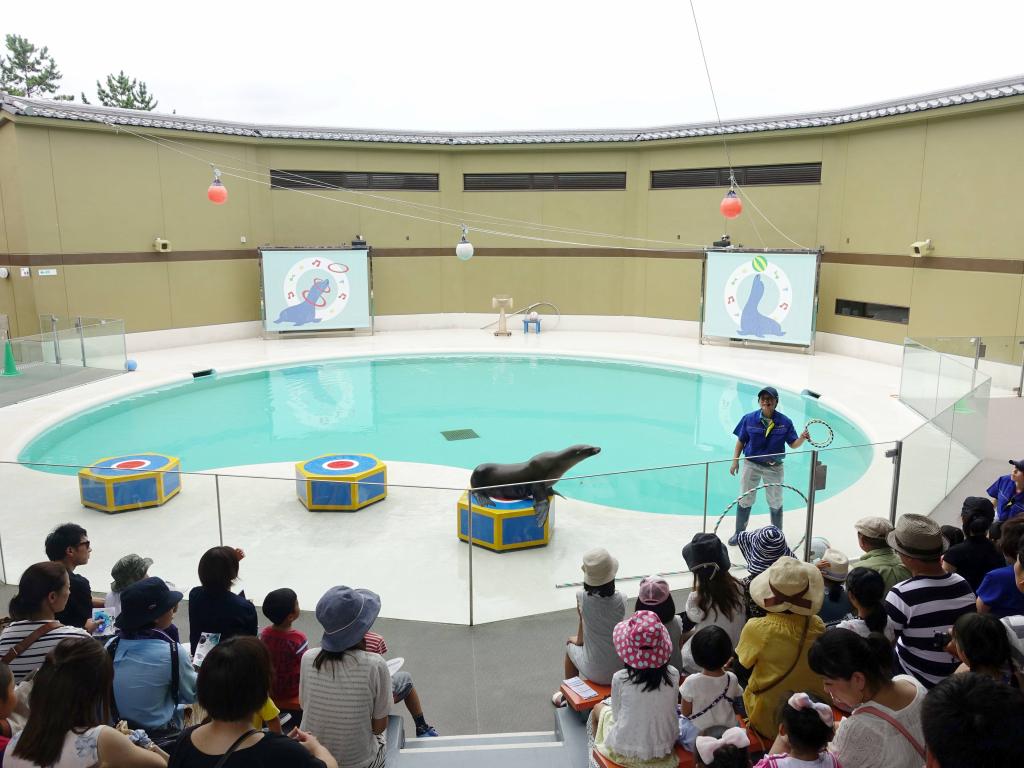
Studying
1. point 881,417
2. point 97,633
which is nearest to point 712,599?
point 97,633

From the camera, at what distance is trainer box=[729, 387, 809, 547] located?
6.86 meters

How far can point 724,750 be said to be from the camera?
9.73 feet

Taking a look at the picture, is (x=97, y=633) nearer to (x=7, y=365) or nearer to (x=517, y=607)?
(x=517, y=607)

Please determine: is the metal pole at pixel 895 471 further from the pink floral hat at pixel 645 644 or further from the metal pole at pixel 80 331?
the metal pole at pixel 80 331

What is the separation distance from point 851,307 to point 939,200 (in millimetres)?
3127

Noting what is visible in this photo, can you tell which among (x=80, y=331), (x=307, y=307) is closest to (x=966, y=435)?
(x=80, y=331)

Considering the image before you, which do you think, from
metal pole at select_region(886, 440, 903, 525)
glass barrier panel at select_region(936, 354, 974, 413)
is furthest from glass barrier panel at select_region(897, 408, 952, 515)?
glass barrier panel at select_region(936, 354, 974, 413)

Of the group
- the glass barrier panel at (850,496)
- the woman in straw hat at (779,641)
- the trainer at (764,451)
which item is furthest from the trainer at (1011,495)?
the woman in straw hat at (779,641)

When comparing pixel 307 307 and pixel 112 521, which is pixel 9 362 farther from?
pixel 112 521

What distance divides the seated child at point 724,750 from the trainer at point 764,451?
11.7 feet

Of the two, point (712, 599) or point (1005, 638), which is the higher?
point (1005, 638)

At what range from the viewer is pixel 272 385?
53.5 feet

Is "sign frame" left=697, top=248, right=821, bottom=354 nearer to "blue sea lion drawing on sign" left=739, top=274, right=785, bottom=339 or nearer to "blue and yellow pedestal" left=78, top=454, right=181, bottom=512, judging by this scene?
"blue sea lion drawing on sign" left=739, top=274, right=785, bottom=339

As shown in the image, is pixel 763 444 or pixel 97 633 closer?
pixel 97 633
